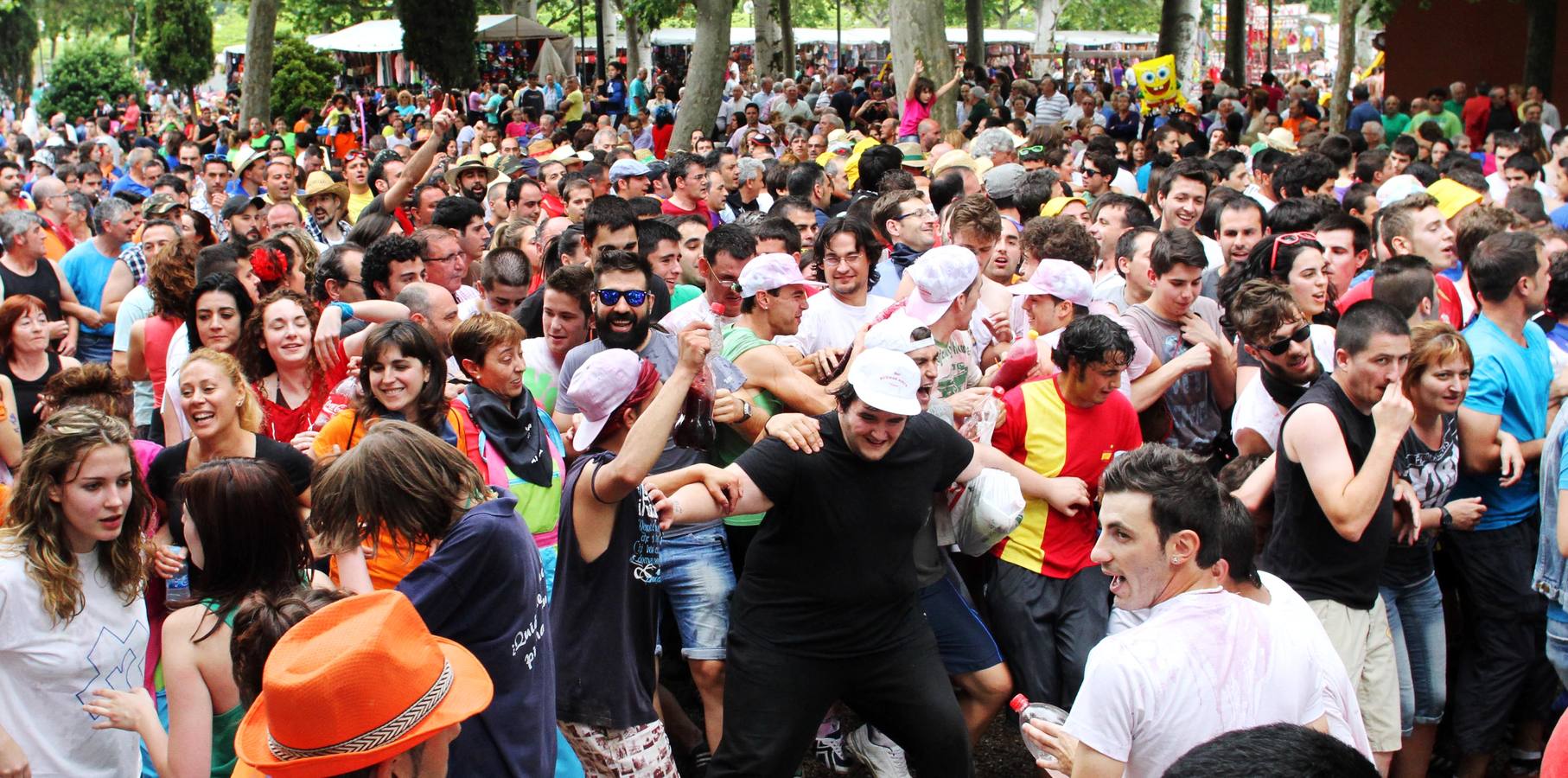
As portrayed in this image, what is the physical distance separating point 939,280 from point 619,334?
1298mm

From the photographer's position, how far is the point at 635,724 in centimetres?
418

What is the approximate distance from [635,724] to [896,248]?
12.7 ft

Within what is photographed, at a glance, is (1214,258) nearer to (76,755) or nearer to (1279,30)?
(76,755)

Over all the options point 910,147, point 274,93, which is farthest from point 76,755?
point 274,93

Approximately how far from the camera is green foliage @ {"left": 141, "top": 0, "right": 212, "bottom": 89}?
147ft

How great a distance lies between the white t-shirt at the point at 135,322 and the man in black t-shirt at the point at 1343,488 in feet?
18.4

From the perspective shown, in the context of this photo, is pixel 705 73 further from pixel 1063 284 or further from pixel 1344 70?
pixel 1063 284

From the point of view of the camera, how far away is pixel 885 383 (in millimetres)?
4125

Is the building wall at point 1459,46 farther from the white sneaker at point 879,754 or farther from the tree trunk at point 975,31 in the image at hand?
the white sneaker at point 879,754

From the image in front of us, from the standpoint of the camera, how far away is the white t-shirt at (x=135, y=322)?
7.28 metres

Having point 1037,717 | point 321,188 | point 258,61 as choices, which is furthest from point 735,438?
point 258,61

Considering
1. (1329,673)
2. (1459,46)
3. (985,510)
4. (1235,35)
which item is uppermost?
(1235,35)

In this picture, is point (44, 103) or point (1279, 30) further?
point (1279, 30)

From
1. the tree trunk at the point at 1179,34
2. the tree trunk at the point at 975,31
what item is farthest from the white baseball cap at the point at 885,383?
the tree trunk at the point at 975,31
